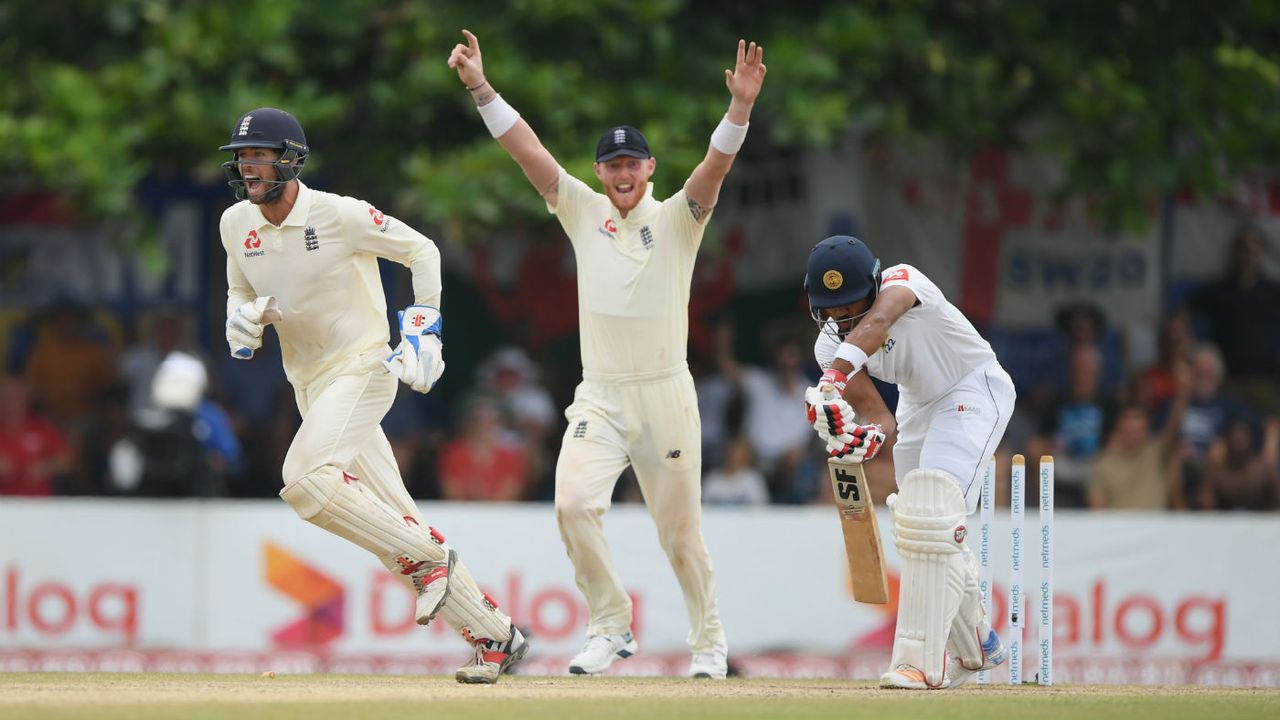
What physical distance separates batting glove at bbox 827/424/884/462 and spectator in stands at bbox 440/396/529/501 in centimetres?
522

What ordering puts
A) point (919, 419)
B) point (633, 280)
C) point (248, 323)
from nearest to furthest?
point (248, 323), point (919, 419), point (633, 280)

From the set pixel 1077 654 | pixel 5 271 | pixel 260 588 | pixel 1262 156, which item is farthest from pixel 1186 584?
pixel 5 271

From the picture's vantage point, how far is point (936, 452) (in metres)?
6.77

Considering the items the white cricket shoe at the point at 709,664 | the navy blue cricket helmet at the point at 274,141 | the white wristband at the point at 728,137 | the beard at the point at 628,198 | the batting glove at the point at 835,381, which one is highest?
the white wristband at the point at 728,137

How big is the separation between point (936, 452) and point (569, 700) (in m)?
1.59

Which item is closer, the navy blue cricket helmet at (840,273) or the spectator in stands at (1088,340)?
the navy blue cricket helmet at (840,273)

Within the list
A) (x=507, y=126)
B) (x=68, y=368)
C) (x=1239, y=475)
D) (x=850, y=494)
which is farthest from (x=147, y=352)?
(x=850, y=494)

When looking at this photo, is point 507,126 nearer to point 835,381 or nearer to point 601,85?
point 835,381

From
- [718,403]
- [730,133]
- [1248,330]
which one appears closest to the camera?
[730,133]

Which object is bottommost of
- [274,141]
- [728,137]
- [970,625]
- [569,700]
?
[569,700]

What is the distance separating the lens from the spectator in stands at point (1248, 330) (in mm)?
13211

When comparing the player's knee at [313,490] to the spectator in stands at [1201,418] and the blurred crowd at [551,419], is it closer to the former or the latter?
the blurred crowd at [551,419]

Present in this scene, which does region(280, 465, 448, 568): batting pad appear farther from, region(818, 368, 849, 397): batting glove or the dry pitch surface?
region(818, 368, 849, 397): batting glove

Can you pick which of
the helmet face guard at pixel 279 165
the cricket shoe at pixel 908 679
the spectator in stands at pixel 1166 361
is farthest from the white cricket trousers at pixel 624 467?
the spectator in stands at pixel 1166 361
